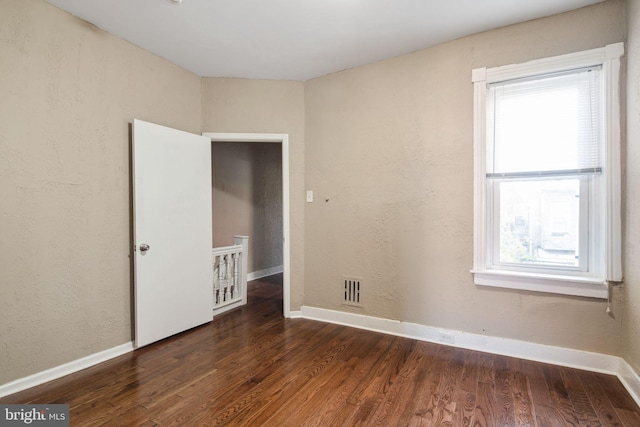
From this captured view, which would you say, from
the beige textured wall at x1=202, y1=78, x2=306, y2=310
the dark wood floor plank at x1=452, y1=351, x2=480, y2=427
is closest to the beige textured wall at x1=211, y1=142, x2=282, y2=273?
the beige textured wall at x1=202, y1=78, x2=306, y2=310

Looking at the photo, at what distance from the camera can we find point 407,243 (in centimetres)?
300

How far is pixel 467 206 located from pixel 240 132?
96.7 inches

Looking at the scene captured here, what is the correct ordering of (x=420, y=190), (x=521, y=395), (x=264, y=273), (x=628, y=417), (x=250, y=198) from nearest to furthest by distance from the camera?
(x=628, y=417), (x=521, y=395), (x=420, y=190), (x=250, y=198), (x=264, y=273)

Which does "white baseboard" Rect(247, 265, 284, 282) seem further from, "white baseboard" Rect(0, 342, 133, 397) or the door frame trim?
"white baseboard" Rect(0, 342, 133, 397)

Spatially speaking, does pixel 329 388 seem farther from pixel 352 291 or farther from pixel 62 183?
pixel 62 183

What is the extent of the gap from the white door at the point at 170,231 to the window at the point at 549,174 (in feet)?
8.76

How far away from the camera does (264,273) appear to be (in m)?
5.96

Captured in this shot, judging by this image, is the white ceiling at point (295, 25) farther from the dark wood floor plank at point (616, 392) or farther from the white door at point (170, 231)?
the dark wood floor plank at point (616, 392)

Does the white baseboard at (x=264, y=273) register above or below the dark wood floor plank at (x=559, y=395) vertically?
above

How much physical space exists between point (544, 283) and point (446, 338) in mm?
914

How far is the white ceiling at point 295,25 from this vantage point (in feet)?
7.45

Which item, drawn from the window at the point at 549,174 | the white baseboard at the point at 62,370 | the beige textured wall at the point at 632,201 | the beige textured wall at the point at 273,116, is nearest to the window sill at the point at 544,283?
the window at the point at 549,174

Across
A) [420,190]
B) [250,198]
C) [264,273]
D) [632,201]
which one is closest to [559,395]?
[632,201]

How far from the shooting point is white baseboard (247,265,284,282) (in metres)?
5.62
